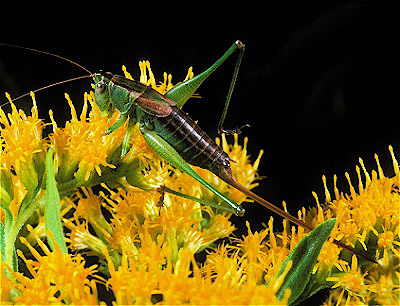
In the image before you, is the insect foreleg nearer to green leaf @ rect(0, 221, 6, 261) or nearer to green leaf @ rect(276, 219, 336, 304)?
green leaf @ rect(0, 221, 6, 261)

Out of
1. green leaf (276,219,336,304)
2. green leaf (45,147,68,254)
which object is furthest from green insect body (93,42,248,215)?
green leaf (276,219,336,304)

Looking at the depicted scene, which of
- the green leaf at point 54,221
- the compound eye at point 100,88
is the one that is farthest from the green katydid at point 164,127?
the green leaf at point 54,221

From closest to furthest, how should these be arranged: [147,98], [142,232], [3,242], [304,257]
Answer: [304,257], [3,242], [142,232], [147,98]

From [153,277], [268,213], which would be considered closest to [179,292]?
[153,277]

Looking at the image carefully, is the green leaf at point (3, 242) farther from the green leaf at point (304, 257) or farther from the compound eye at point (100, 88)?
the green leaf at point (304, 257)

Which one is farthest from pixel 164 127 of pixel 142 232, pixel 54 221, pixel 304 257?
pixel 304 257

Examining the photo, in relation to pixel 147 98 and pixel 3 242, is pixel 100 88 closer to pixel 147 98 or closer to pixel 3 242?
pixel 147 98

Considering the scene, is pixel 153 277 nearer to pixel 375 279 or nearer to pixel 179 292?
pixel 179 292
